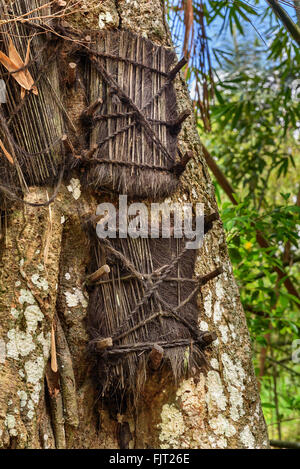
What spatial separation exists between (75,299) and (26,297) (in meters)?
0.13

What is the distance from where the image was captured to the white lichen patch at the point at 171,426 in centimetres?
124

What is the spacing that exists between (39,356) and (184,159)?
598mm

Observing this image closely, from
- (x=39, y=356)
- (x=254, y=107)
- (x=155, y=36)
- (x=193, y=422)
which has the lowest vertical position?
(x=193, y=422)

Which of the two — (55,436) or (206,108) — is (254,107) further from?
(55,436)

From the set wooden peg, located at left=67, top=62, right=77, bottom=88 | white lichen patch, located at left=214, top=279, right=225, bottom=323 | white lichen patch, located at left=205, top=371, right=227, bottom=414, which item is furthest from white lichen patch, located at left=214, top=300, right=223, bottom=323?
wooden peg, located at left=67, top=62, right=77, bottom=88

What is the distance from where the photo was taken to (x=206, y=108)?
1896 millimetres

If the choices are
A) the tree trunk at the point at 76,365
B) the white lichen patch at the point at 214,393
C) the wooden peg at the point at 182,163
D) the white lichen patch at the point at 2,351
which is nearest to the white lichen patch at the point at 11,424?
the tree trunk at the point at 76,365

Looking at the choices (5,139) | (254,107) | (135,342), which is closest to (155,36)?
(5,139)

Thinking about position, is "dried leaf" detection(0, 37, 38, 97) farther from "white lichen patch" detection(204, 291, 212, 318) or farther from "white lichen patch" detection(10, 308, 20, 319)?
"white lichen patch" detection(204, 291, 212, 318)

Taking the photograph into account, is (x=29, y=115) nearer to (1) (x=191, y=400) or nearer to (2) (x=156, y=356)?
(2) (x=156, y=356)

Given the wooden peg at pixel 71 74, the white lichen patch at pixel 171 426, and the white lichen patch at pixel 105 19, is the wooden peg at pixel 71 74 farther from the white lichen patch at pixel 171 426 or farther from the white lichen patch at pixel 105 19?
the white lichen patch at pixel 171 426

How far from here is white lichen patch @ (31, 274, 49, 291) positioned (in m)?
1.17

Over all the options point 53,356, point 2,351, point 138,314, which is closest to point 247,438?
point 138,314

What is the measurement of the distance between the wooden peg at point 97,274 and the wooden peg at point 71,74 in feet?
1.62
